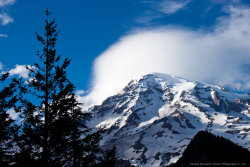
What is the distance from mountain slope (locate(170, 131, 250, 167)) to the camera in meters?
69.0

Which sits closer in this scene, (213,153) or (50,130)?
(50,130)

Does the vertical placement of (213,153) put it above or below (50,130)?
above

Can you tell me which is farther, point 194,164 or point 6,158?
point 194,164

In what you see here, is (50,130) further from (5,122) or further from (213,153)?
(213,153)

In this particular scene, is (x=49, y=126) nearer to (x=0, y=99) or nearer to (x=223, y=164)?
(x=0, y=99)

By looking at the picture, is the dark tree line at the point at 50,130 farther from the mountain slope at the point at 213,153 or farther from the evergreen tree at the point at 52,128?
the mountain slope at the point at 213,153

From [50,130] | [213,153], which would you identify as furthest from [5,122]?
[213,153]

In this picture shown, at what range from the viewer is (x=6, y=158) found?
16.0 meters

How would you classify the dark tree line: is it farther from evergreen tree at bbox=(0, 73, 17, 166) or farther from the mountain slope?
the mountain slope

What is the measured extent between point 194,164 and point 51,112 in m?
74.5

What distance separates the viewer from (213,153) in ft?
254

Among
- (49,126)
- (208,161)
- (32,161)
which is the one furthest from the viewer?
(208,161)

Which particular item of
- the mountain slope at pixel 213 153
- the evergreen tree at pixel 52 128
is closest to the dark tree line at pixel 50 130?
the evergreen tree at pixel 52 128

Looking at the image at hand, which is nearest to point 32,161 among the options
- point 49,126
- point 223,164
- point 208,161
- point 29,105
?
point 49,126
